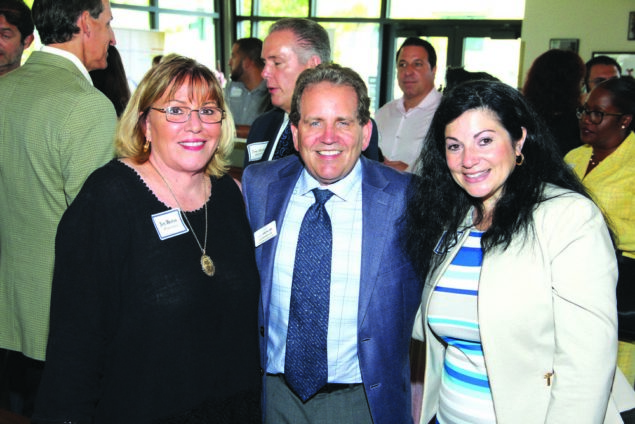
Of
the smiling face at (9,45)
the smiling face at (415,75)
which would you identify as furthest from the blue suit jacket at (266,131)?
the smiling face at (415,75)

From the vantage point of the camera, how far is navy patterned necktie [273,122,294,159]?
112 inches

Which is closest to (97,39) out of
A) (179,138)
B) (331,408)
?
(179,138)

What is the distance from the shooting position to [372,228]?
1.90 meters

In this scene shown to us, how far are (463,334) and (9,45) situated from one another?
3012 mm

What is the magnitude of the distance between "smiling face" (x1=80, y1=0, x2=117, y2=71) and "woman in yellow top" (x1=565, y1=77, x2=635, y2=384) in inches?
96.0

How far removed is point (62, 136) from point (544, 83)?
118 inches

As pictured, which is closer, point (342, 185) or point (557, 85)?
point (342, 185)

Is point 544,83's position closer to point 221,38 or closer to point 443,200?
point 443,200

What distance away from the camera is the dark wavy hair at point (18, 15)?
3.28 m

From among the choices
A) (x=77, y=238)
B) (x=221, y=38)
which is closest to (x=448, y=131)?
(x=77, y=238)

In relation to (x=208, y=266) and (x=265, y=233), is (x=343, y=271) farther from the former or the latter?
(x=208, y=266)

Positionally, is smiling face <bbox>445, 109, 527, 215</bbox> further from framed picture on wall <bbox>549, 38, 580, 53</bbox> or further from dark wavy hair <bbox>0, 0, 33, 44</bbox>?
framed picture on wall <bbox>549, 38, 580, 53</bbox>

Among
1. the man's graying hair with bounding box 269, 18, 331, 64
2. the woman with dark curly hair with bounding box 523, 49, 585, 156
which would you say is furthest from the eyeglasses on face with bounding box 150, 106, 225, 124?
the woman with dark curly hair with bounding box 523, 49, 585, 156

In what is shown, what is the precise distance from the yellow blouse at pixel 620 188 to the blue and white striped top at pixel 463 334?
1377mm
